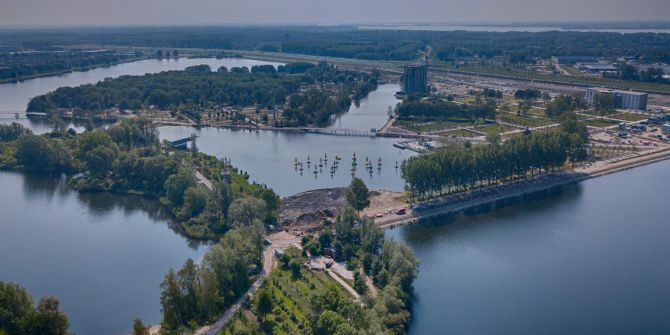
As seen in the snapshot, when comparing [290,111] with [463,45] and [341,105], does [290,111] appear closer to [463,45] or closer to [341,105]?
[341,105]

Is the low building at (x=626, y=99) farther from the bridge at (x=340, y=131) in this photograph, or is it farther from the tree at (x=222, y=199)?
the tree at (x=222, y=199)

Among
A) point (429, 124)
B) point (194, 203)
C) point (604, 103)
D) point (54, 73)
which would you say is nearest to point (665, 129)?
point (604, 103)

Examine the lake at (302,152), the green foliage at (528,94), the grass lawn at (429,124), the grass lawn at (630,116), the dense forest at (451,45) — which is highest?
the dense forest at (451,45)

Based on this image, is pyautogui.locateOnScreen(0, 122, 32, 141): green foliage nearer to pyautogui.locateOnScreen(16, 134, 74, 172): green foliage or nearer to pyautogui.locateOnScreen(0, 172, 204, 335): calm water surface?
pyautogui.locateOnScreen(16, 134, 74, 172): green foliage

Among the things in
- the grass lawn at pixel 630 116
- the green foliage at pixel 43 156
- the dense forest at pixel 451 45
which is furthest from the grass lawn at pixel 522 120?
the dense forest at pixel 451 45

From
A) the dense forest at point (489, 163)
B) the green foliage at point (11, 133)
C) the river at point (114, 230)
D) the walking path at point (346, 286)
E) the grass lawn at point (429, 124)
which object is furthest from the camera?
the grass lawn at point (429, 124)

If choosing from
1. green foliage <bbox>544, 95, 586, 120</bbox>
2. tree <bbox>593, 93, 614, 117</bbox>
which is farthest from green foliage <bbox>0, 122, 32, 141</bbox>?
tree <bbox>593, 93, 614, 117</bbox>

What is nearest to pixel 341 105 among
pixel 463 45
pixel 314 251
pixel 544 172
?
pixel 544 172
